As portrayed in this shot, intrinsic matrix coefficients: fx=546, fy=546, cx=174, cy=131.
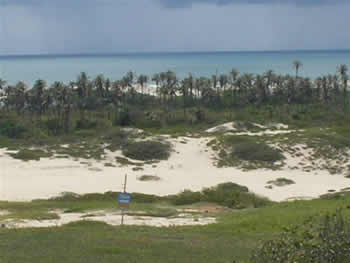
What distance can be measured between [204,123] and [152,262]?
69.2 metres

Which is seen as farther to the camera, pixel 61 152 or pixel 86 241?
pixel 61 152

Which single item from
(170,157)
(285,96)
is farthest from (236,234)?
Answer: (285,96)

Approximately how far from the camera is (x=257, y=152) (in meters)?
52.6

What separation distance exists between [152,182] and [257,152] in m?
14.0

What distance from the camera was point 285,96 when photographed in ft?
339

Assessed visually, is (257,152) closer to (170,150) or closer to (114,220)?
(170,150)

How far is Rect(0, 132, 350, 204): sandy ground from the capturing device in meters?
39.4

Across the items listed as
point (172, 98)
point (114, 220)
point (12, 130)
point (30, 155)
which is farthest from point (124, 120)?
point (114, 220)

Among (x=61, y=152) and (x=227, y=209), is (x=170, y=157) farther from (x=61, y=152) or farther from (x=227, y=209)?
(x=227, y=209)

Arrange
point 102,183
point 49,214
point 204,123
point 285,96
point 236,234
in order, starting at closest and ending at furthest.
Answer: point 236,234 → point 49,214 → point 102,183 → point 204,123 → point 285,96

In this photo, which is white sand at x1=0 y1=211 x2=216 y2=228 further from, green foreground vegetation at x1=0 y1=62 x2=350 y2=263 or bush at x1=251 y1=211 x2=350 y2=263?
bush at x1=251 y1=211 x2=350 y2=263

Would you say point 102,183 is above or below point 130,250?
below

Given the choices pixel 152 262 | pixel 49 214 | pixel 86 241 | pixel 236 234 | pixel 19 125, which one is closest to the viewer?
pixel 152 262

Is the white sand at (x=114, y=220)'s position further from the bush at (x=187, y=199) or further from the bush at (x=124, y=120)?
the bush at (x=124, y=120)
